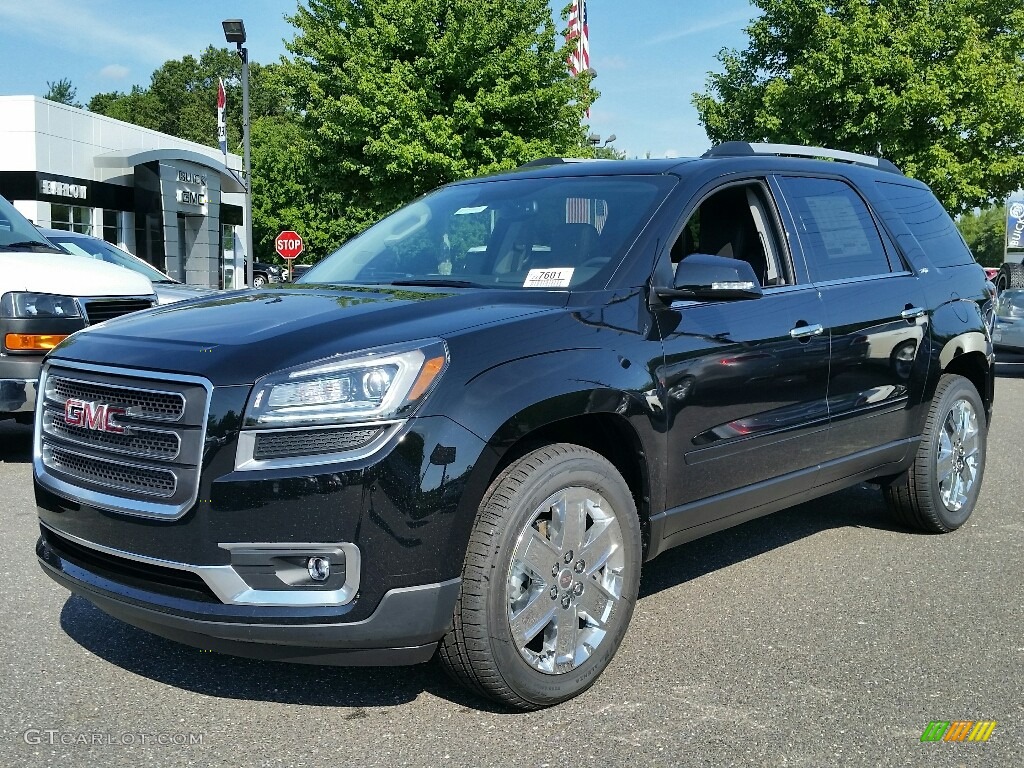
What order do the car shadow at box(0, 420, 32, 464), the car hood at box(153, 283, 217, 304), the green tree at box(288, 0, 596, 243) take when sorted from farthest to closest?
the green tree at box(288, 0, 596, 243) < the car hood at box(153, 283, 217, 304) < the car shadow at box(0, 420, 32, 464)

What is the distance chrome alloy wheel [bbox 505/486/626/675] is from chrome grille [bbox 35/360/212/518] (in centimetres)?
102

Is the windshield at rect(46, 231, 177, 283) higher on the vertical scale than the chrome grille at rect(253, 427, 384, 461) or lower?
higher

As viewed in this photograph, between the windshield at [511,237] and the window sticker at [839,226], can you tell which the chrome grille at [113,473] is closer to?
the windshield at [511,237]

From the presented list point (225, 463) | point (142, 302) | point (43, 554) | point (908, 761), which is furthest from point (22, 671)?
point (142, 302)

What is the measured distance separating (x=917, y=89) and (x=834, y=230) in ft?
74.8

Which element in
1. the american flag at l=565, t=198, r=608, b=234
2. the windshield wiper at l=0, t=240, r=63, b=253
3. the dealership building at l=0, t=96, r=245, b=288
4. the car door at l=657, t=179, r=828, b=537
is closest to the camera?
the car door at l=657, t=179, r=828, b=537

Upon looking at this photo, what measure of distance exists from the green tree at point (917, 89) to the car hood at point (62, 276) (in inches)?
865

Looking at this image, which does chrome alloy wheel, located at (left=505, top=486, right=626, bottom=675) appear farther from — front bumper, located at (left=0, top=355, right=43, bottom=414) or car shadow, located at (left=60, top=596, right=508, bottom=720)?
front bumper, located at (left=0, top=355, right=43, bottom=414)

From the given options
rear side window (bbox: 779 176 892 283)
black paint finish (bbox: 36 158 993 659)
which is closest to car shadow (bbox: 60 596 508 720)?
black paint finish (bbox: 36 158 993 659)

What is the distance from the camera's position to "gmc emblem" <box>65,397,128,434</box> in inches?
129

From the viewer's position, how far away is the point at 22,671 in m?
3.68

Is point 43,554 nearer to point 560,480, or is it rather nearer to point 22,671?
point 22,671

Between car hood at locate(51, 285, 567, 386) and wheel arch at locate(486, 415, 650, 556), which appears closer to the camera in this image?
car hood at locate(51, 285, 567, 386)

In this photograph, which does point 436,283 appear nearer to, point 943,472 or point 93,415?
point 93,415
